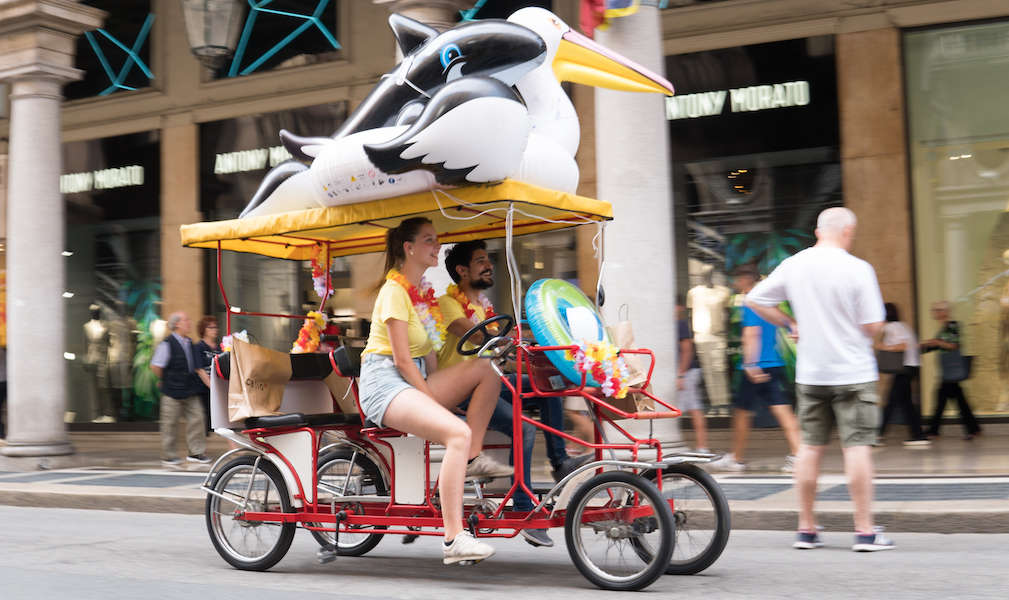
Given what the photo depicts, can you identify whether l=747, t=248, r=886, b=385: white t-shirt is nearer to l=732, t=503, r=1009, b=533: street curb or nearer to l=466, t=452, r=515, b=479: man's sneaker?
l=732, t=503, r=1009, b=533: street curb

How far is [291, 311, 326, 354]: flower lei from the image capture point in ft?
22.5

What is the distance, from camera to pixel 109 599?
550 centimetres

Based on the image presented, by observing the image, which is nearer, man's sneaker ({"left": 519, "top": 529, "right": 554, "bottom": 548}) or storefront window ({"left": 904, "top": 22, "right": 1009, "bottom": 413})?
man's sneaker ({"left": 519, "top": 529, "right": 554, "bottom": 548})

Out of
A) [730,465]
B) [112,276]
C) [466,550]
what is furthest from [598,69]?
[112,276]

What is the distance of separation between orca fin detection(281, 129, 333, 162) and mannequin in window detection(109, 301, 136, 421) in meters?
12.3

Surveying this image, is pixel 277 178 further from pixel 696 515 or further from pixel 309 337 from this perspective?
pixel 696 515

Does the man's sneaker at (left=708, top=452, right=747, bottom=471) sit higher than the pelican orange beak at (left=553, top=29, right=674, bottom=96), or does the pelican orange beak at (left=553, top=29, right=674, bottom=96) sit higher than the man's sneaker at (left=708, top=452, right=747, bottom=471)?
the pelican orange beak at (left=553, top=29, right=674, bottom=96)

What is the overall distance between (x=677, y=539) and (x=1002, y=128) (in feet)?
29.3

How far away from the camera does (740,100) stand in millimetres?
13125

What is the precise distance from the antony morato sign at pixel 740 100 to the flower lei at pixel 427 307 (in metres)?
8.14

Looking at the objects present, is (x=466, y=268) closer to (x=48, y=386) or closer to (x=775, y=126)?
(x=775, y=126)

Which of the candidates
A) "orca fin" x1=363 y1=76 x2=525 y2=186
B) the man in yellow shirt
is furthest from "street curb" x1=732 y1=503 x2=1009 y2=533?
"orca fin" x1=363 y1=76 x2=525 y2=186

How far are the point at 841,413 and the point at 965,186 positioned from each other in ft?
24.8

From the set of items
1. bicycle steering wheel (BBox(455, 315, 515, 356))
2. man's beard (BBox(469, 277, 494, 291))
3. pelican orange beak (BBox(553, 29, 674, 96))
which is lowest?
bicycle steering wheel (BBox(455, 315, 515, 356))
